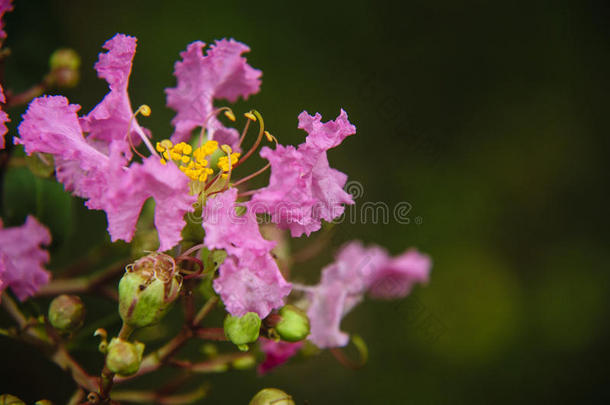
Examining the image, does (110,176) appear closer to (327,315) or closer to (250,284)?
(250,284)

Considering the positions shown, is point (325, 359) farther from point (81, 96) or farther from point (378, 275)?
point (81, 96)

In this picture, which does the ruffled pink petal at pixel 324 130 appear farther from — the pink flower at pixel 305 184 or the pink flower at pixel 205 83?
the pink flower at pixel 205 83

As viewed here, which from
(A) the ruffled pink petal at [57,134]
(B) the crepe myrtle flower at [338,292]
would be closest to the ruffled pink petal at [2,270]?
(A) the ruffled pink petal at [57,134]

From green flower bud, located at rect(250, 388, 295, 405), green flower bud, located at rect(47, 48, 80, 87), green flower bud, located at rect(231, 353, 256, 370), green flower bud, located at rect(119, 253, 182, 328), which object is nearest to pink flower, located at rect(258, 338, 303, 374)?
green flower bud, located at rect(231, 353, 256, 370)

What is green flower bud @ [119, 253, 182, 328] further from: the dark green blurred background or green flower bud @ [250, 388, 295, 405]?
the dark green blurred background

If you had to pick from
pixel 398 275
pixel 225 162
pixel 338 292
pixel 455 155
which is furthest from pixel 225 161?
pixel 455 155

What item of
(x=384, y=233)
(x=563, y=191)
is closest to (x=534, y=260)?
(x=563, y=191)
